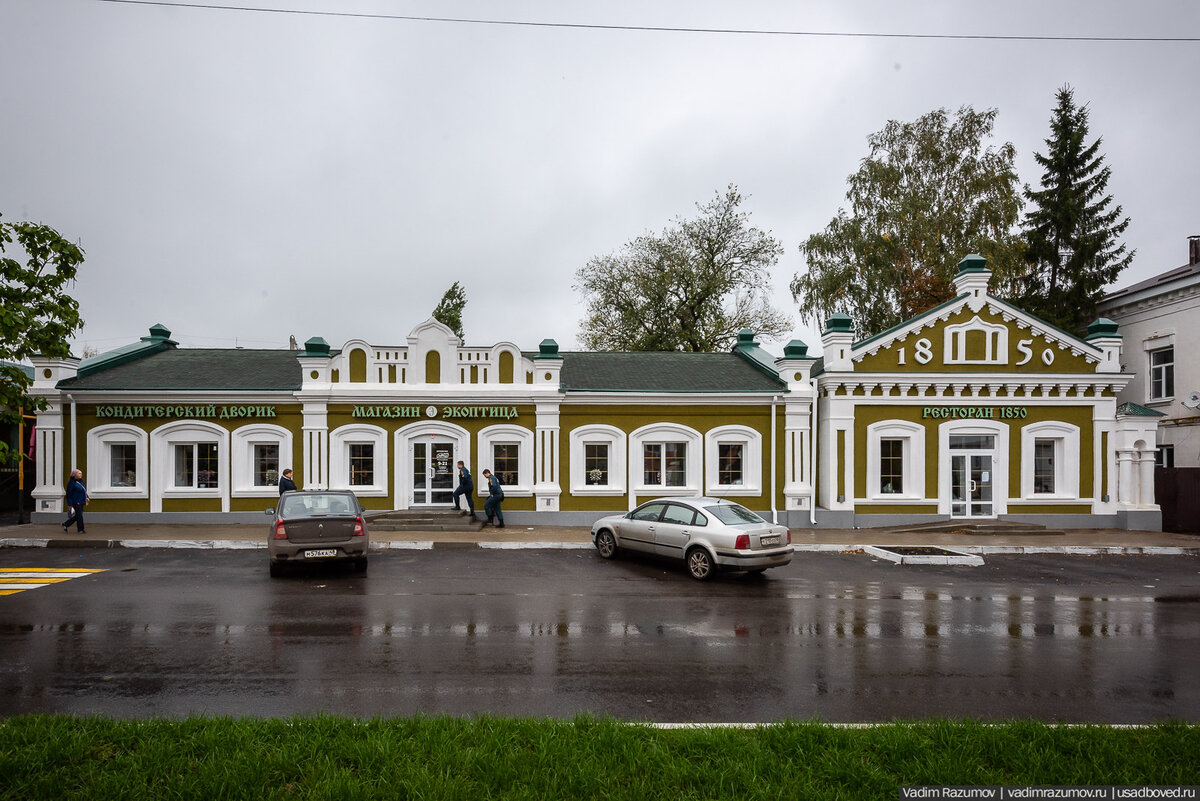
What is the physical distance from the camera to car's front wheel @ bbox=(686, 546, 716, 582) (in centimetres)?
1239

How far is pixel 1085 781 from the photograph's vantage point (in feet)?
14.8

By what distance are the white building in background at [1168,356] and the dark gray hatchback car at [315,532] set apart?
24.1m

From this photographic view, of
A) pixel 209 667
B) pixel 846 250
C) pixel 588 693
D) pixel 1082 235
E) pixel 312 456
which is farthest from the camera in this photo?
pixel 846 250

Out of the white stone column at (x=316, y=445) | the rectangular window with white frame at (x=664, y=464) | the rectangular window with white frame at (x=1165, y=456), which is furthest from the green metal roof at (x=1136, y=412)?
the white stone column at (x=316, y=445)

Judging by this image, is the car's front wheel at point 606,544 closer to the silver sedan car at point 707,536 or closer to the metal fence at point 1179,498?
the silver sedan car at point 707,536

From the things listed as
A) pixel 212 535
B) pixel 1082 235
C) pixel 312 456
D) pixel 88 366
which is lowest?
pixel 212 535

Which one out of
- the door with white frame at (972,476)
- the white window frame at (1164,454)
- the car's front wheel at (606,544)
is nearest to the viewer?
the car's front wheel at (606,544)

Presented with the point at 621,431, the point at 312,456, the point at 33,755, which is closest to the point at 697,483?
the point at 621,431

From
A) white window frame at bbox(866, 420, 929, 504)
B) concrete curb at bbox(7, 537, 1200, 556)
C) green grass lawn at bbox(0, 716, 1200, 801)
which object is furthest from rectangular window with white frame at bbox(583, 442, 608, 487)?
green grass lawn at bbox(0, 716, 1200, 801)

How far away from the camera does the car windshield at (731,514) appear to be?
12586 millimetres

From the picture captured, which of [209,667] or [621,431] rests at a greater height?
[621,431]

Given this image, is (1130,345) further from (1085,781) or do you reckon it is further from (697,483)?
(1085,781)

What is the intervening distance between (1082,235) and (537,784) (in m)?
32.5

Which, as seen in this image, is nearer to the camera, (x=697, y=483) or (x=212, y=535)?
(x=212, y=535)
